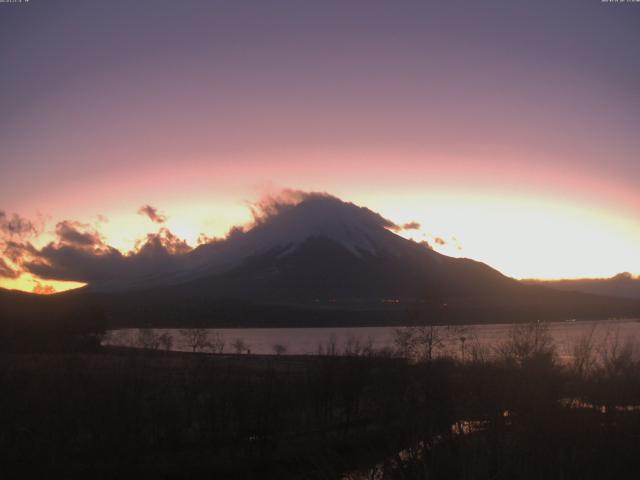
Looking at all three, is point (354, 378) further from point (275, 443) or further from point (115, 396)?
point (115, 396)

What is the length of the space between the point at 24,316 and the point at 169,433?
45.2 meters

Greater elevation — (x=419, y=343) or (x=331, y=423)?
(x=419, y=343)

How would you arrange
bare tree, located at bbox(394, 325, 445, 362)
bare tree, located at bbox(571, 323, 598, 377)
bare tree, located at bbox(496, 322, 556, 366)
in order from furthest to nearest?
bare tree, located at bbox(394, 325, 445, 362) < bare tree, located at bbox(496, 322, 556, 366) < bare tree, located at bbox(571, 323, 598, 377)

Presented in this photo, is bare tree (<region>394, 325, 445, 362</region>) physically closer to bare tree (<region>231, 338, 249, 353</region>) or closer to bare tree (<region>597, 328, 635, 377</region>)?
bare tree (<region>597, 328, 635, 377</region>)

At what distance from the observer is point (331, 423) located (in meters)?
24.8

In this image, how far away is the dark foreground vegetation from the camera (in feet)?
31.7

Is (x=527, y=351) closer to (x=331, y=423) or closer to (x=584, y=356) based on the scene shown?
(x=331, y=423)

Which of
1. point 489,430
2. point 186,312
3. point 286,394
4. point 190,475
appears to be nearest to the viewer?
point 489,430

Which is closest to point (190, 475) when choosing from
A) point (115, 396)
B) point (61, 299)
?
point (115, 396)

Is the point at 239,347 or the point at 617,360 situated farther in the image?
Answer: the point at 239,347

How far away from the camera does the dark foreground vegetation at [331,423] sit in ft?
31.7

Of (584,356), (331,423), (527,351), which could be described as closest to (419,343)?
(527,351)

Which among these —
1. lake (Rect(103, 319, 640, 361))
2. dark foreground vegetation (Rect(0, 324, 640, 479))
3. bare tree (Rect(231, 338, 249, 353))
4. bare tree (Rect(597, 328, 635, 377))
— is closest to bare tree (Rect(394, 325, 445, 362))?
lake (Rect(103, 319, 640, 361))

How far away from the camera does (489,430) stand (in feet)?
33.8
